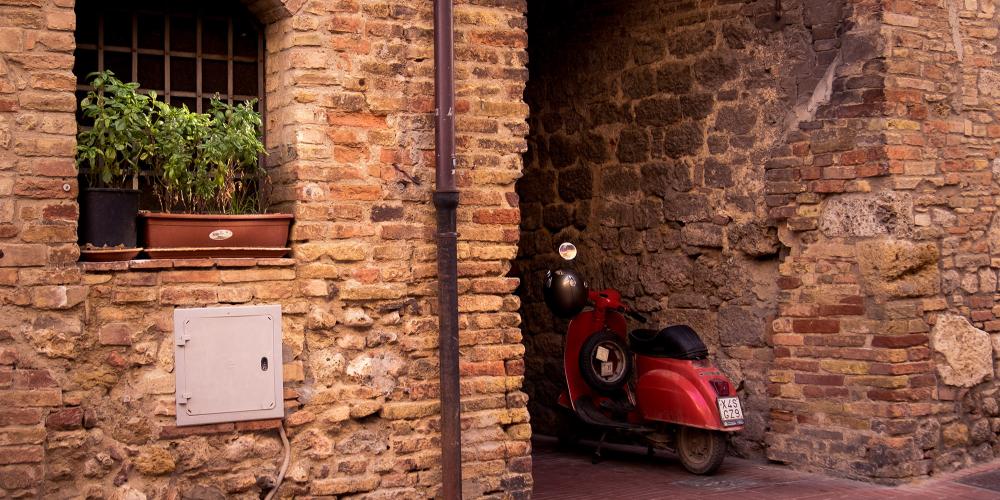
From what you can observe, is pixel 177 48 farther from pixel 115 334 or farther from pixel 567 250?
pixel 567 250

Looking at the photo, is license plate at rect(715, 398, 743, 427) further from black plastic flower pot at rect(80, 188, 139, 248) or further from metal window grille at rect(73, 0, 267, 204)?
black plastic flower pot at rect(80, 188, 139, 248)

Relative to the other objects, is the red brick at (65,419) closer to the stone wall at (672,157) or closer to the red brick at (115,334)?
the red brick at (115,334)

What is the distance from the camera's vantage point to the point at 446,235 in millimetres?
5414

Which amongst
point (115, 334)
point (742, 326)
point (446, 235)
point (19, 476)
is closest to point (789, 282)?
point (742, 326)

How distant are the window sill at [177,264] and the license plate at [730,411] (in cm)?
287

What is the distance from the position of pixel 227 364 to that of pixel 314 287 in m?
0.52

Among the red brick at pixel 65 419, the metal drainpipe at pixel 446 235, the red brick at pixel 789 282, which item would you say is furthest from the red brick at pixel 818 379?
the red brick at pixel 65 419

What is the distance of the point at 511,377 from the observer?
5.67 meters

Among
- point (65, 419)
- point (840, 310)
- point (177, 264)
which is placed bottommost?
point (65, 419)

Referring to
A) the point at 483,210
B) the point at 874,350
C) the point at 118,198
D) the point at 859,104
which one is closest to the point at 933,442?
the point at 874,350

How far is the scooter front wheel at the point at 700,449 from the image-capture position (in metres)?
6.86

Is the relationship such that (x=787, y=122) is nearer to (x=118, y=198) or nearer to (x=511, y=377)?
(x=511, y=377)

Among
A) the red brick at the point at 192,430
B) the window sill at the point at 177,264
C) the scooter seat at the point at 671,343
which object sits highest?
the window sill at the point at 177,264

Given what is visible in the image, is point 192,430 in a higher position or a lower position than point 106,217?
lower
